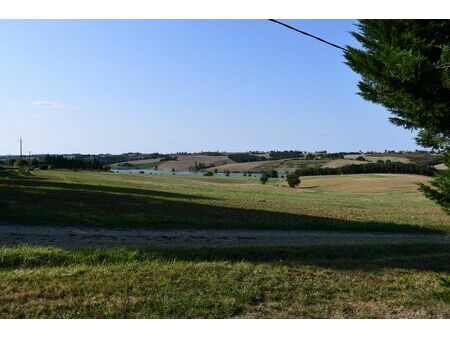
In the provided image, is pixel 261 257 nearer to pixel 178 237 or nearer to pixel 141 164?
pixel 178 237

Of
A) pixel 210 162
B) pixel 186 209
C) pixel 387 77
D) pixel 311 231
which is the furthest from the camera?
pixel 210 162

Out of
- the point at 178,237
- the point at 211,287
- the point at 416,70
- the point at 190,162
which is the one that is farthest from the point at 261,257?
the point at 190,162

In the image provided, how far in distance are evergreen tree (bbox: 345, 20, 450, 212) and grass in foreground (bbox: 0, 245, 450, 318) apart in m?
1.83

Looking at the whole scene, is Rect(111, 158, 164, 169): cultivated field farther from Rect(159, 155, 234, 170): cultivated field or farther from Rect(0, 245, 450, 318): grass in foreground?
Rect(0, 245, 450, 318): grass in foreground

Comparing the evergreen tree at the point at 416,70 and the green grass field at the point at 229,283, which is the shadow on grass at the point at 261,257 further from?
the evergreen tree at the point at 416,70

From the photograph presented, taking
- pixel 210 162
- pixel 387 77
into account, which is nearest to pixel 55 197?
pixel 387 77

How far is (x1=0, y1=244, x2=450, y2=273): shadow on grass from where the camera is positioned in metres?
9.30

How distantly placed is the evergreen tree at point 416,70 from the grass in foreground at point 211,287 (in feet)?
5.99

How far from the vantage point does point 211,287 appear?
6879 millimetres

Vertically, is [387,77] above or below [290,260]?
above

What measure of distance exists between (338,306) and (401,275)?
3.17 meters

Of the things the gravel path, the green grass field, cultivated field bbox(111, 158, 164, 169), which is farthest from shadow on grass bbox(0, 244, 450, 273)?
cultivated field bbox(111, 158, 164, 169)

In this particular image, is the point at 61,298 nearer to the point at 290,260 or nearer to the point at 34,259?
the point at 34,259

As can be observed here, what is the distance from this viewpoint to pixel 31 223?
16.7m
